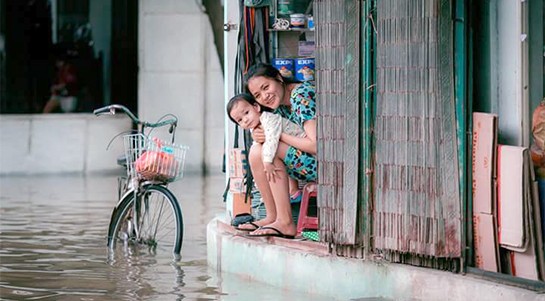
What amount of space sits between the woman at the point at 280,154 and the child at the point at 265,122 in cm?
4

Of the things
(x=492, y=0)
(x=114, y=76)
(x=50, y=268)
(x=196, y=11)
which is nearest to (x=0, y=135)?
(x=114, y=76)

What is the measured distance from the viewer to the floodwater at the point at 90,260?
924 cm

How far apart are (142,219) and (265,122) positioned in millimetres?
2298

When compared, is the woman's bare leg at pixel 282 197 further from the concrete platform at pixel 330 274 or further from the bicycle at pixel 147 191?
the bicycle at pixel 147 191

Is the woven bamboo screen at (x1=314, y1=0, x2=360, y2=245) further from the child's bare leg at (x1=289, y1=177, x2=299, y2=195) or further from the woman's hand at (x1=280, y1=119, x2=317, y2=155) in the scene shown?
the child's bare leg at (x1=289, y1=177, x2=299, y2=195)

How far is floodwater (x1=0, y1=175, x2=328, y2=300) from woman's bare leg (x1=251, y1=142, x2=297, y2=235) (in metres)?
0.43

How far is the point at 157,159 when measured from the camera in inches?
431

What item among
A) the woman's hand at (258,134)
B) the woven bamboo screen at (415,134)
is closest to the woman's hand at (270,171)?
the woman's hand at (258,134)

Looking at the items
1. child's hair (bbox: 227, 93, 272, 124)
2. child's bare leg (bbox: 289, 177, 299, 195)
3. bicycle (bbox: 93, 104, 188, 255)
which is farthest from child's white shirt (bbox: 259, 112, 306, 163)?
bicycle (bbox: 93, 104, 188, 255)

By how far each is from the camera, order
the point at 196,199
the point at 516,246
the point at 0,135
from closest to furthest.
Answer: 1. the point at 516,246
2. the point at 196,199
3. the point at 0,135

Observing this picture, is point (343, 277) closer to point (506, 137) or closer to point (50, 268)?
point (506, 137)

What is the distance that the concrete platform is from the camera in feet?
25.7

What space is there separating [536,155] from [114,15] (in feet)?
41.7

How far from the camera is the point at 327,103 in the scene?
8883 millimetres
